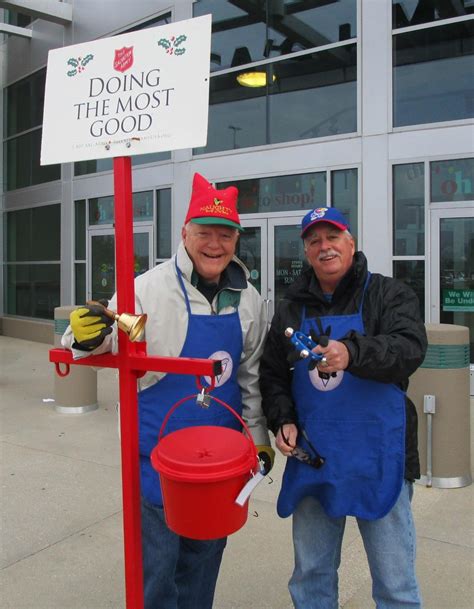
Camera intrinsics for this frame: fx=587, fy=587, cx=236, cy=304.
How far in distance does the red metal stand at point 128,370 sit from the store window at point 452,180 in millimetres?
6418

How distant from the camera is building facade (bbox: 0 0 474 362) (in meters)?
7.56

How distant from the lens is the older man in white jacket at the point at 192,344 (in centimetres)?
213

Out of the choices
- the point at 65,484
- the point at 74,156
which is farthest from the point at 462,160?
the point at 74,156

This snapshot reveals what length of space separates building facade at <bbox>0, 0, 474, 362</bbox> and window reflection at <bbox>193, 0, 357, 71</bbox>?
0.07 ft

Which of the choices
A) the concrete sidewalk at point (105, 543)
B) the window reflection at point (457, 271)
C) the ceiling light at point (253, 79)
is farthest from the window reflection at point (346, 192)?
the concrete sidewalk at point (105, 543)

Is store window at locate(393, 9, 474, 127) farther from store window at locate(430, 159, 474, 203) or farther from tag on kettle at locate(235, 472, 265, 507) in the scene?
tag on kettle at locate(235, 472, 265, 507)

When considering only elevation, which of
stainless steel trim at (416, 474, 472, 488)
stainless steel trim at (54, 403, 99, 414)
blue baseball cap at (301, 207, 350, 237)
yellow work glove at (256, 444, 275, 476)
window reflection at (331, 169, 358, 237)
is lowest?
stainless steel trim at (416, 474, 472, 488)

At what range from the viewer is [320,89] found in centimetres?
878

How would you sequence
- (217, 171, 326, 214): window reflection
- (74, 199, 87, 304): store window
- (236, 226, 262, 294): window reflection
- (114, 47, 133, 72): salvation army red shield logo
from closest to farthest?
(114, 47, 133, 72): salvation army red shield logo
(217, 171, 326, 214): window reflection
(236, 226, 262, 294): window reflection
(74, 199, 87, 304): store window

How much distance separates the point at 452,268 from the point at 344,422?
6.01 m

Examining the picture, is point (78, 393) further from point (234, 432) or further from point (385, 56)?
point (385, 56)

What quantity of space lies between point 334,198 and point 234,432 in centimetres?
697

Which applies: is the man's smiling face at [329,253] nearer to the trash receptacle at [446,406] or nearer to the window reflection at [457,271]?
the trash receptacle at [446,406]

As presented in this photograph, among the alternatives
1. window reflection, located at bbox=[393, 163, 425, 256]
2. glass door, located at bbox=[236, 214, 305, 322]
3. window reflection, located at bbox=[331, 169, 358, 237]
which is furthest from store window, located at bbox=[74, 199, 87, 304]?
window reflection, located at bbox=[393, 163, 425, 256]
